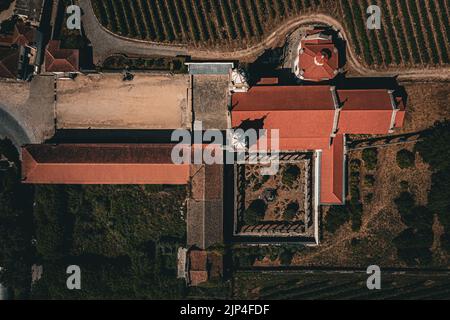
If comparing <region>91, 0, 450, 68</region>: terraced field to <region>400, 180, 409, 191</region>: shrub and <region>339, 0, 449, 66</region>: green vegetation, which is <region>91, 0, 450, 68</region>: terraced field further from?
<region>400, 180, 409, 191</region>: shrub

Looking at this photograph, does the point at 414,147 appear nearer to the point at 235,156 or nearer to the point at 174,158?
the point at 235,156

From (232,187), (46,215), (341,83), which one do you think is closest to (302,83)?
(341,83)

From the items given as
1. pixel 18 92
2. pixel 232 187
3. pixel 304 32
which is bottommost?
pixel 232 187

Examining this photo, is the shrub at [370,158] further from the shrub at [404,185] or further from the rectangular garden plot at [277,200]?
the rectangular garden plot at [277,200]

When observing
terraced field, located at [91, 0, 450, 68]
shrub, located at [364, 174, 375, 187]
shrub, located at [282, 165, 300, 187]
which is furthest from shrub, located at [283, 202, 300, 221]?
terraced field, located at [91, 0, 450, 68]

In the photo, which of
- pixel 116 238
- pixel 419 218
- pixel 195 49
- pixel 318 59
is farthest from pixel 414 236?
pixel 116 238
